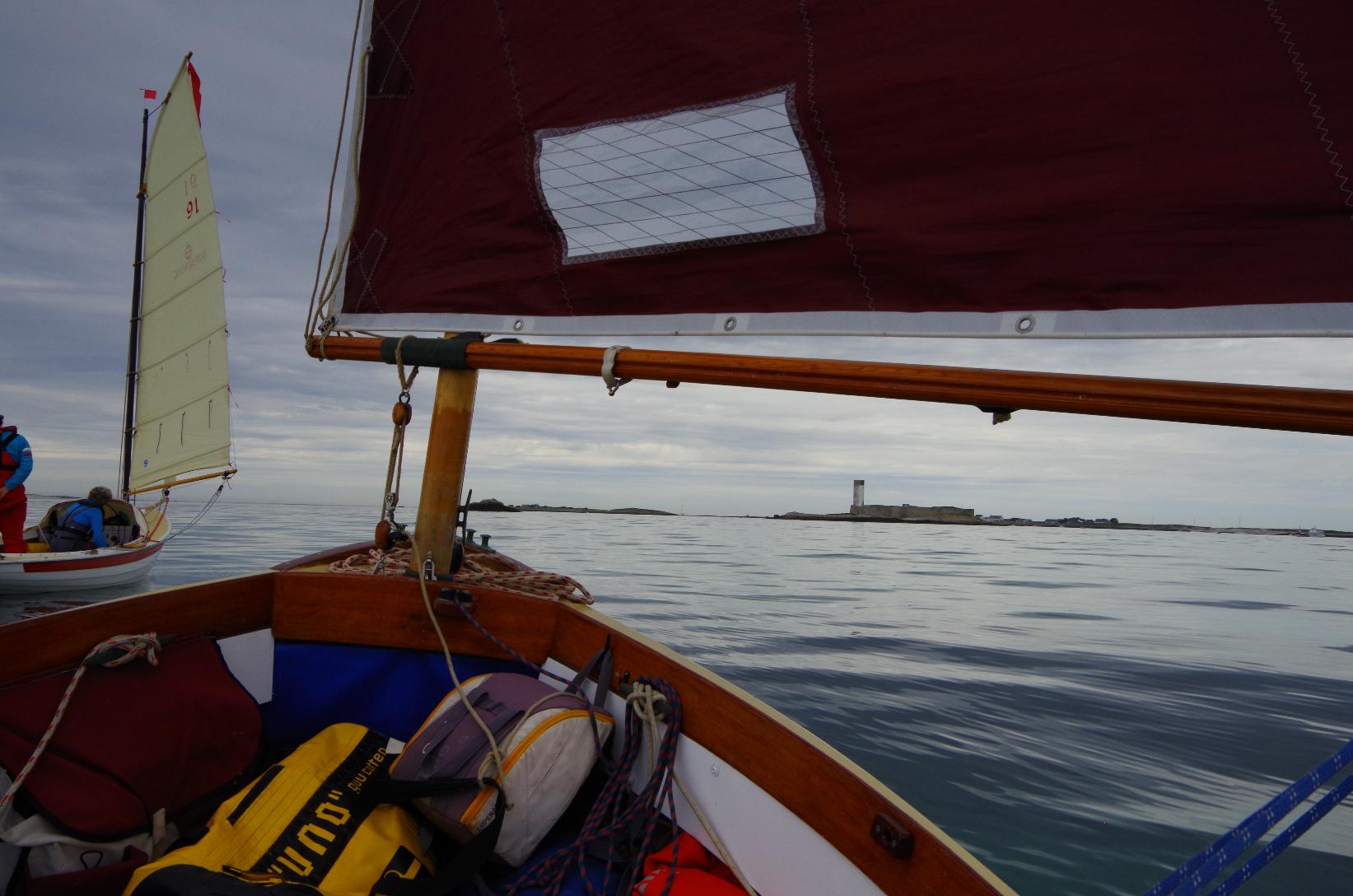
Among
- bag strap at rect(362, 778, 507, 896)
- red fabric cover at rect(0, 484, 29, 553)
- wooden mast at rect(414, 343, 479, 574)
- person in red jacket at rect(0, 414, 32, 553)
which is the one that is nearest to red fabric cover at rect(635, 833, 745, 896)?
bag strap at rect(362, 778, 507, 896)

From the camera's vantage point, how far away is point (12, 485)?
10305mm

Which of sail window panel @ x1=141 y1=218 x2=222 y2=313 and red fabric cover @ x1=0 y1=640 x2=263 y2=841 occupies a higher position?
sail window panel @ x1=141 y1=218 x2=222 y2=313

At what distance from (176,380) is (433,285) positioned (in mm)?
16621

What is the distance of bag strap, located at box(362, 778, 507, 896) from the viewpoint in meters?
1.62

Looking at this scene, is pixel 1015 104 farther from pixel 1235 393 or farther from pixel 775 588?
pixel 775 588

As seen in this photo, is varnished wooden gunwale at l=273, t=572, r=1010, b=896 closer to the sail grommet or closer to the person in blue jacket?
the sail grommet

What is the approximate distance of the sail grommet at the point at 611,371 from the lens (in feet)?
6.61

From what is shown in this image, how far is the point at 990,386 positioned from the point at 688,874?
1.26 meters

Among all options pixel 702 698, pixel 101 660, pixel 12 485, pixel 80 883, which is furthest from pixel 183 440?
pixel 702 698

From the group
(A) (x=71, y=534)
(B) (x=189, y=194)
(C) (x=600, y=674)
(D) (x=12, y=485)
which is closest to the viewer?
(C) (x=600, y=674)

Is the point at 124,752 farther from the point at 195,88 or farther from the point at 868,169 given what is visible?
the point at 195,88

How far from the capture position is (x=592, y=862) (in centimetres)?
181

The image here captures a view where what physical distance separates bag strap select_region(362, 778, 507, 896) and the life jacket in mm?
14478

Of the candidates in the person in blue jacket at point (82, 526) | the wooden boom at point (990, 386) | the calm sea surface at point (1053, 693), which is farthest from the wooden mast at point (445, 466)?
the person in blue jacket at point (82, 526)
